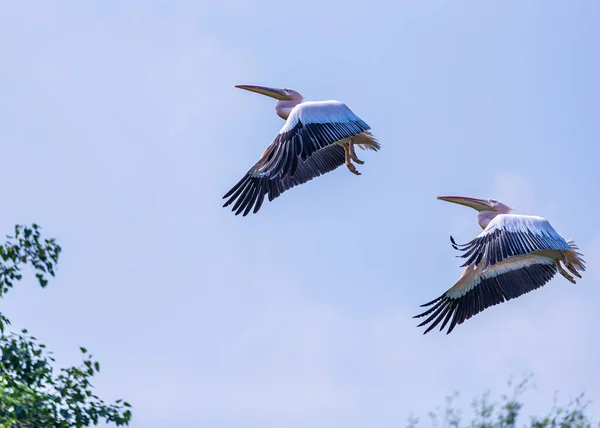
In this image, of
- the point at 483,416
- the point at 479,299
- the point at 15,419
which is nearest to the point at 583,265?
the point at 479,299

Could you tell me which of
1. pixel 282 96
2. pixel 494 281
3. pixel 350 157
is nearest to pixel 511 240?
pixel 494 281

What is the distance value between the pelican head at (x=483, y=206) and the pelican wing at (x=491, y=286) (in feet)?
1.85

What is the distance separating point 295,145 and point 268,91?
2029 millimetres

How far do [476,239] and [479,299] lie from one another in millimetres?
1596

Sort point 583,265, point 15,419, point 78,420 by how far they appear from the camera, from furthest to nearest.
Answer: point 583,265, point 78,420, point 15,419

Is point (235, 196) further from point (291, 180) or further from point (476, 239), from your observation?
point (476, 239)

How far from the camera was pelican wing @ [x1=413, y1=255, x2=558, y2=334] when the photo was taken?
14.8m

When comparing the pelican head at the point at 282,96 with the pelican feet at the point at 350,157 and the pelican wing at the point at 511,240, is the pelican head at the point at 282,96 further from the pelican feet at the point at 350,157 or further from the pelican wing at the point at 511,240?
the pelican wing at the point at 511,240

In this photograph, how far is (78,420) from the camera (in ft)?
40.3

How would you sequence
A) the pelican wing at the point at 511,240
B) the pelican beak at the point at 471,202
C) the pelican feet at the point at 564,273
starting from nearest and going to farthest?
the pelican wing at the point at 511,240
the pelican feet at the point at 564,273
the pelican beak at the point at 471,202

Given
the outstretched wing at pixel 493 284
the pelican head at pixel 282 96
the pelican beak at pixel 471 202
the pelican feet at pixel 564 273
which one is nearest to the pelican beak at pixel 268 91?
the pelican head at pixel 282 96

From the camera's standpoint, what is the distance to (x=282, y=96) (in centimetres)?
1522

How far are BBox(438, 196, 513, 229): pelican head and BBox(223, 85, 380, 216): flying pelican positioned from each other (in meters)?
1.40

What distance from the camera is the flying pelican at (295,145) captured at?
13.5 metres
